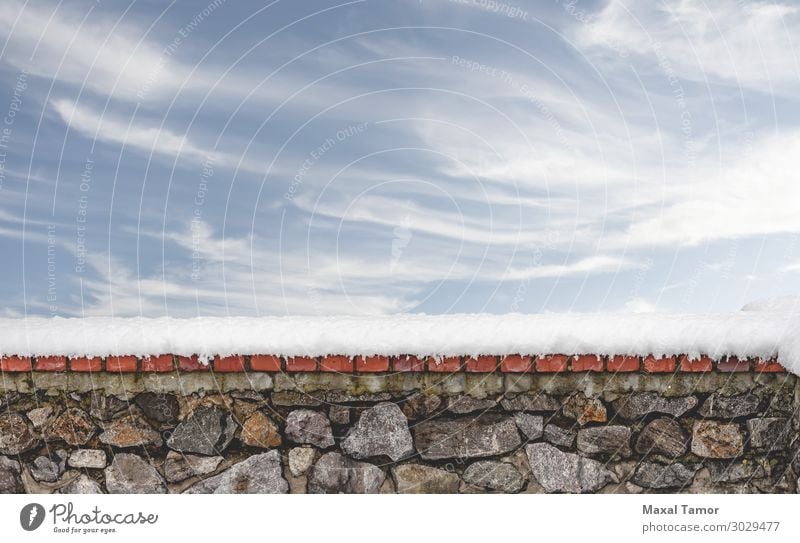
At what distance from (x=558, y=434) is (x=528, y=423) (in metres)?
0.19

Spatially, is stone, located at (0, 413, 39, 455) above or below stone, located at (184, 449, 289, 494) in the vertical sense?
above

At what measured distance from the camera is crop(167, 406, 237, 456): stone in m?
3.92

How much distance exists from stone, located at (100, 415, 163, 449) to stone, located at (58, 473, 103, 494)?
267 millimetres

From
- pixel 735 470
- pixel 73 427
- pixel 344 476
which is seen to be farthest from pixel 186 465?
pixel 735 470

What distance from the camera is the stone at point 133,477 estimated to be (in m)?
3.98

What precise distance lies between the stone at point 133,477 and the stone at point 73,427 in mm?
243

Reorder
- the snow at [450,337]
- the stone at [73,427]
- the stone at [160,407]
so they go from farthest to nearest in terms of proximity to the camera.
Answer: the stone at [73,427] < the stone at [160,407] < the snow at [450,337]

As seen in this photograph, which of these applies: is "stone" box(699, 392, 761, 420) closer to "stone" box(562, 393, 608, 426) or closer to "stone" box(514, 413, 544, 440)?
"stone" box(562, 393, 608, 426)

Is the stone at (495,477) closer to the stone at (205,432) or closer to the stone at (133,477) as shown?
the stone at (205,432)

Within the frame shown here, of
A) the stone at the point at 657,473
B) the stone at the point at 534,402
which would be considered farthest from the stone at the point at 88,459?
the stone at the point at 657,473

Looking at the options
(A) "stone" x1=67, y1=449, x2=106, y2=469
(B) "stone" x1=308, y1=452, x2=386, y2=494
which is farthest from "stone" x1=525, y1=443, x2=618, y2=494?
(A) "stone" x1=67, y1=449, x2=106, y2=469

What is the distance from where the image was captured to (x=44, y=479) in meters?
4.15
